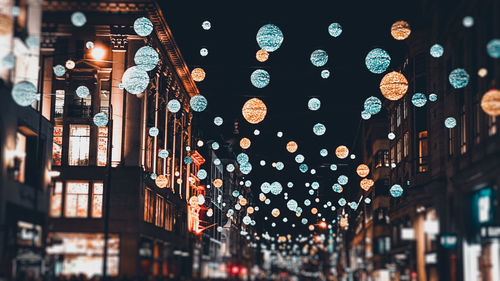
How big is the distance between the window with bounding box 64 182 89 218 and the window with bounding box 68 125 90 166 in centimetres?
180

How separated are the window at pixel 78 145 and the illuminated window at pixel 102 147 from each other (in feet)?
2.33

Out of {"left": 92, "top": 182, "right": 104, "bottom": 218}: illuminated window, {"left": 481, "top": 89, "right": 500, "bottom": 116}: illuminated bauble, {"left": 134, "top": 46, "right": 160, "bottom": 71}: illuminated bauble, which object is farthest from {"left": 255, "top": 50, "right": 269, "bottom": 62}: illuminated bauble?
{"left": 92, "top": 182, "right": 104, "bottom": 218}: illuminated window

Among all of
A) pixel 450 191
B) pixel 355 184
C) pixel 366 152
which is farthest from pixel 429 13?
pixel 355 184

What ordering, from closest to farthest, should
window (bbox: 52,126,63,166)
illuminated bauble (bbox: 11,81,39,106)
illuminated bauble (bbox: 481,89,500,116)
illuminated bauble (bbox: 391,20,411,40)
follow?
illuminated bauble (bbox: 481,89,500,116) < illuminated bauble (bbox: 11,81,39,106) < illuminated bauble (bbox: 391,20,411,40) < window (bbox: 52,126,63,166)

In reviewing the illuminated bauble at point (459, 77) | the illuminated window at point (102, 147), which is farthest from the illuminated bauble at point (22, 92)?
the illuminated window at point (102, 147)

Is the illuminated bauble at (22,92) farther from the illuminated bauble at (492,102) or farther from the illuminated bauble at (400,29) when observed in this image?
the illuminated bauble at (492,102)

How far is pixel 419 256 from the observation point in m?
41.0

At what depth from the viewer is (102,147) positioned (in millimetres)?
44500

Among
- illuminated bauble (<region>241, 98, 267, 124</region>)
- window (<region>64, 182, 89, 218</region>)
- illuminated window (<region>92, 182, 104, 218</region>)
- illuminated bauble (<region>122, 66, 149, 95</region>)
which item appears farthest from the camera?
illuminated window (<region>92, 182, 104, 218</region>)

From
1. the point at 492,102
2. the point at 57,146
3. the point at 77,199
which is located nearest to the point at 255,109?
the point at 492,102

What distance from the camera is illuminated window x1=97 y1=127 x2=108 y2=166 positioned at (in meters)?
44.3

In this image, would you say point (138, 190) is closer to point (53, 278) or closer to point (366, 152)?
point (53, 278)

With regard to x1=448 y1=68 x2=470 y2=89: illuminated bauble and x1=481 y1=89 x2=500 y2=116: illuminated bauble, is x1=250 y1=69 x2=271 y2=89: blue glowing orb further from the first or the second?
x1=481 y1=89 x2=500 y2=116: illuminated bauble

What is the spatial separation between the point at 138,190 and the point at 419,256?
17722mm
